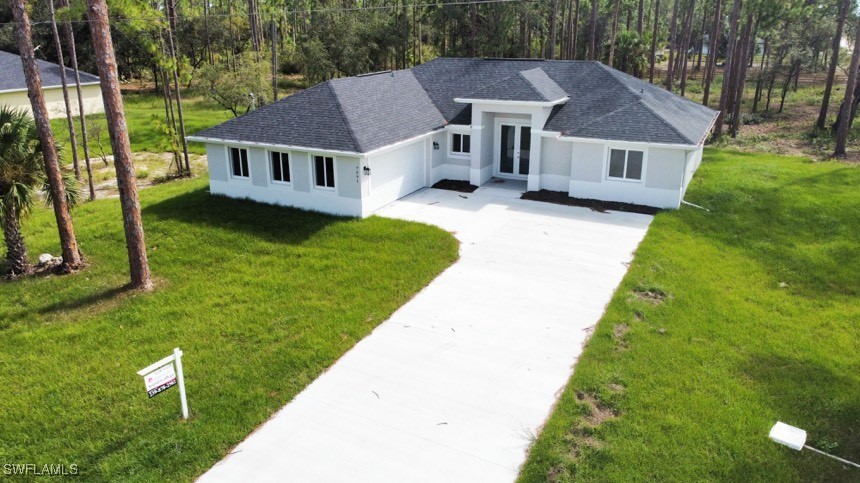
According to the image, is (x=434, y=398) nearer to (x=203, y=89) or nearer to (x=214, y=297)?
(x=214, y=297)

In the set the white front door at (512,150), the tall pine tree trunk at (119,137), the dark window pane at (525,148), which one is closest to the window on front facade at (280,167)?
the tall pine tree trunk at (119,137)

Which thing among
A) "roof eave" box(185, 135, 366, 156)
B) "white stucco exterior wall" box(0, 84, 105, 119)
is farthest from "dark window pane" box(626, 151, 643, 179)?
"white stucco exterior wall" box(0, 84, 105, 119)

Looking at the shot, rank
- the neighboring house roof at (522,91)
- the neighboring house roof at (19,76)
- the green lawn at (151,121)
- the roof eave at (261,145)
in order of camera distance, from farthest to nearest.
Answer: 1. the neighboring house roof at (19,76)
2. the green lawn at (151,121)
3. the neighboring house roof at (522,91)
4. the roof eave at (261,145)

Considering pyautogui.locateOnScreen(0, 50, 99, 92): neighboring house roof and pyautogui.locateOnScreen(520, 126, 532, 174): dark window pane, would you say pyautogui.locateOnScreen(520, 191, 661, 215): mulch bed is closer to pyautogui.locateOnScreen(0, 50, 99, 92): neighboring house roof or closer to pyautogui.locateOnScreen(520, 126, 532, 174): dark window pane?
pyautogui.locateOnScreen(520, 126, 532, 174): dark window pane

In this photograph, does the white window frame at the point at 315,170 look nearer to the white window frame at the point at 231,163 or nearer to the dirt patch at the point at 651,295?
the white window frame at the point at 231,163

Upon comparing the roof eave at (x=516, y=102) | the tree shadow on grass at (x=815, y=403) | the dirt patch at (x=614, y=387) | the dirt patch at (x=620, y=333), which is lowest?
the dirt patch at (x=620, y=333)

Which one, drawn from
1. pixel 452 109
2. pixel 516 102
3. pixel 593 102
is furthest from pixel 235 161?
pixel 593 102

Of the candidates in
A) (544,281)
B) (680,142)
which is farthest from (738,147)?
(544,281)
